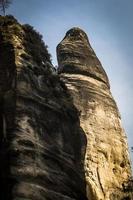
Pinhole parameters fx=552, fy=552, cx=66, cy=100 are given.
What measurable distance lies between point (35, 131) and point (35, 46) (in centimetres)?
587

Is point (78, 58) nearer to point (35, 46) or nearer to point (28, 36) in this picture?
point (28, 36)

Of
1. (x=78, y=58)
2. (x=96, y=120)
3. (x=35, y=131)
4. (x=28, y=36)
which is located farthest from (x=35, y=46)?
(x=78, y=58)

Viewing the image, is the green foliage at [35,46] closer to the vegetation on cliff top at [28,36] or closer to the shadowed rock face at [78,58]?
the vegetation on cliff top at [28,36]

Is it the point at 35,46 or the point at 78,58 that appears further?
the point at 78,58

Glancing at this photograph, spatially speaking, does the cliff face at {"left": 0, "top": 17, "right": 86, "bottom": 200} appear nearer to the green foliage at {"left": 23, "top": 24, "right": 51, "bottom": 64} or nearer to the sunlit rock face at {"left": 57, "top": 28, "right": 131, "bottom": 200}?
the green foliage at {"left": 23, "top": 24, "right": 51, "bottom": 64}

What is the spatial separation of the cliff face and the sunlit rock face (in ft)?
19.2

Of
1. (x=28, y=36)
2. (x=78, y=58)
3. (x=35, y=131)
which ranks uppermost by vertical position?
(x=78, y=58)

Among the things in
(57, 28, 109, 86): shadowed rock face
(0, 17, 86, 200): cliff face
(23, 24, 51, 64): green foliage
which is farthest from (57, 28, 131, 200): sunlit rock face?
(0, 17, 86, 200): cliff face

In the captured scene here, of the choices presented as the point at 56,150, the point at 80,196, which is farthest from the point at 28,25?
the point at 80,196

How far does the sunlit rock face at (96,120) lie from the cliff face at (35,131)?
19.2 ft

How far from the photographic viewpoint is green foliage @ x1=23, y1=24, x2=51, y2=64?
77.6 ft

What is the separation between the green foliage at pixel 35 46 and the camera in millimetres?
23666

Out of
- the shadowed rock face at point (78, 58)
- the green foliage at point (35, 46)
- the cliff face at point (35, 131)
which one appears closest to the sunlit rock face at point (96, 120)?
the shadowed rock face at point (78, 58)

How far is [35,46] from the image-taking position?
80.3 feet
